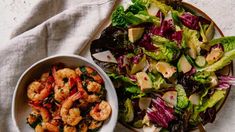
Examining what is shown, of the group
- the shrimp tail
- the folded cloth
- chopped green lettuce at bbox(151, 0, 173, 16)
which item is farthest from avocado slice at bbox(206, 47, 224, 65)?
the shrimp tail

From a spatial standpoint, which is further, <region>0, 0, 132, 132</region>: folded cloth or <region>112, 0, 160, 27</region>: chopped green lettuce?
<region>0, 0, 132, 132</region>: folded cloth

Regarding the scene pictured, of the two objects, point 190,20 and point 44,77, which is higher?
point 190,20

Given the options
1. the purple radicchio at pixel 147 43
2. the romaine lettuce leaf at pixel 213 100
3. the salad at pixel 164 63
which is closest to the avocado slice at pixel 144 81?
the salad at pixel 164 63

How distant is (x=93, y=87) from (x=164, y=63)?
11.1 inches

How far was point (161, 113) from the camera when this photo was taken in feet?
5.33

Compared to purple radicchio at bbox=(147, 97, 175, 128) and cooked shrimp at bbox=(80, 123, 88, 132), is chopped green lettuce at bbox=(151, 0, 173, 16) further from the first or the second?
cooked shrimp at bbox=(80, 123, 88, 132)

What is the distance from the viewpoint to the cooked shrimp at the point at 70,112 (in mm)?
1564

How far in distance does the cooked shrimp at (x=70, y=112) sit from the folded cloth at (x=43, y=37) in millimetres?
233

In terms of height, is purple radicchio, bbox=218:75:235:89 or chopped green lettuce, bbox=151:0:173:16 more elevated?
chopped green lettuce, bbox=151:0:173:16

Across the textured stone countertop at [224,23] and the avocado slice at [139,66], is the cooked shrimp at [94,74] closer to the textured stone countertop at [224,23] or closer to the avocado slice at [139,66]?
the avocado slice at [139,66]

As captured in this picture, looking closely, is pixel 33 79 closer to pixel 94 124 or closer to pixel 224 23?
pixel 94 124

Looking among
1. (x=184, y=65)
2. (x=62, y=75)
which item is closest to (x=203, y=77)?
(x=184, y=65)

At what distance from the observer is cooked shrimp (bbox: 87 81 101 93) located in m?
1.57

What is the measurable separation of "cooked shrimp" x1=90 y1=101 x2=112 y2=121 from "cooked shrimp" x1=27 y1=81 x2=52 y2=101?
0.60 feet
